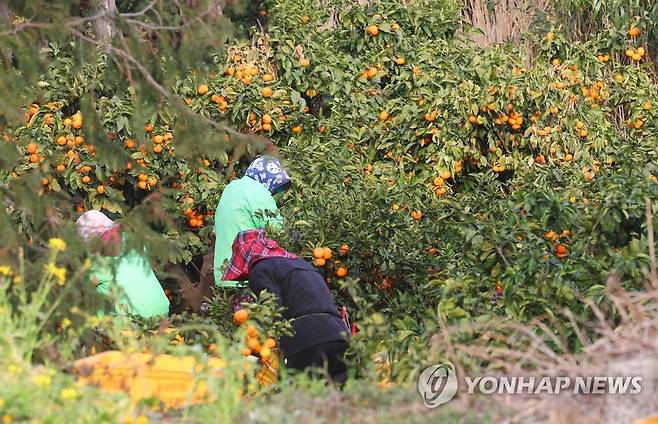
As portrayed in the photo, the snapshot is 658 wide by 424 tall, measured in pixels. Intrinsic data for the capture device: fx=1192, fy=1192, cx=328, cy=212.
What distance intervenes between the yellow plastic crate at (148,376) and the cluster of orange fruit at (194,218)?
4211 millimetres

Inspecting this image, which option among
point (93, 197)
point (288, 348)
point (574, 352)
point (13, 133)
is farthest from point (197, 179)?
point (574, 352)

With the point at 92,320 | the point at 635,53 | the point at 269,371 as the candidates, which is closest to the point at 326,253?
the point at 269,371

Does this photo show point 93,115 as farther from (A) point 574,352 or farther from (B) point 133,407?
(A) point 574,352

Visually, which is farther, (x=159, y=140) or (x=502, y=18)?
(x=502, y=18)

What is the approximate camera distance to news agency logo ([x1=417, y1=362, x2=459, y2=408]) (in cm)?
386

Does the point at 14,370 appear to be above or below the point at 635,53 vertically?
below

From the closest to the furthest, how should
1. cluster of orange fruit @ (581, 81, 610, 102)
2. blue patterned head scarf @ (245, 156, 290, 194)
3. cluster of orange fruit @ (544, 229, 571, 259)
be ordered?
cluster of orange fruit @ (544, 229, 571, 259), blue patterned head scarf @ (245, 156, 290, 194), cluster of orange fruit @ (581, 81, 610, 102)

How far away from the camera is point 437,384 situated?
4.03 meters

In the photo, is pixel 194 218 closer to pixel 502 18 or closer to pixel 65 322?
pixel 502 18

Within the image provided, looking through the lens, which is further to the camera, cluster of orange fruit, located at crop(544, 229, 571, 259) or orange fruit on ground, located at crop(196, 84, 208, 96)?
orange fruit on ground, located at crop(196, 84, 208, 96)

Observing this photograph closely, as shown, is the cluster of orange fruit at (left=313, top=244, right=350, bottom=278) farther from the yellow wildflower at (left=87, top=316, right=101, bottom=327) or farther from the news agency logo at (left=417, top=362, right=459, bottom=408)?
the news agency logo at (left=417, top=362, right=459, bottom=408)

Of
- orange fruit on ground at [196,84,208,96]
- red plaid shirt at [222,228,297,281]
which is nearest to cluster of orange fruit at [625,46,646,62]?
orange fruit on ground at [196,84,208,96]

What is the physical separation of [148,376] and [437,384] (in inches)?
38.1

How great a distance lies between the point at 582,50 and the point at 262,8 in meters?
2.64
